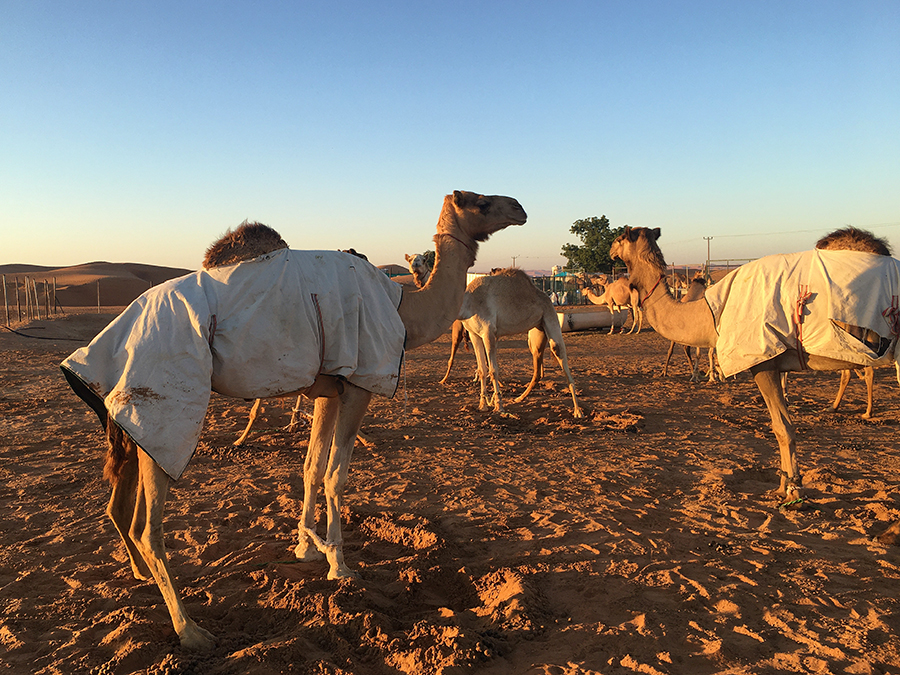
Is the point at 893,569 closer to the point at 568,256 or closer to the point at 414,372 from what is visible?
the point at 414,372

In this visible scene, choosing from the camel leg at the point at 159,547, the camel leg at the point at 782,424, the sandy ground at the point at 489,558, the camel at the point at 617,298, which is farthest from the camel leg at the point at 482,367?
the camel at the point at 617,298

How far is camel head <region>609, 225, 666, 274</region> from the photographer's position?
6.02 metres

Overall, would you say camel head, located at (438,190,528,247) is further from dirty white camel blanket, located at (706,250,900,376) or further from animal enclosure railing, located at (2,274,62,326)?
animal enclosure railing, located at (2,274,62,326)

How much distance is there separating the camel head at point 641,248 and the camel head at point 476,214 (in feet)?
6.17

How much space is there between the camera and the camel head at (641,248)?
6.02 metres

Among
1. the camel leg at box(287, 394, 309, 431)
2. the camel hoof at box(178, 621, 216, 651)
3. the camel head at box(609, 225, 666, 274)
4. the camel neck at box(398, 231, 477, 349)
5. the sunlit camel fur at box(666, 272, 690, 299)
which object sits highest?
the camel head at box(609, 225, 666, 274)

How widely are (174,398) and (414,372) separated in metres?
10.9

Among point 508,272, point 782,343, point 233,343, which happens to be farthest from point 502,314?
point 233,343

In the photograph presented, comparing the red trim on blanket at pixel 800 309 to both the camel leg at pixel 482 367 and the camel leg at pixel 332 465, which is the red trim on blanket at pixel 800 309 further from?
the camel leg at pixel 482 367

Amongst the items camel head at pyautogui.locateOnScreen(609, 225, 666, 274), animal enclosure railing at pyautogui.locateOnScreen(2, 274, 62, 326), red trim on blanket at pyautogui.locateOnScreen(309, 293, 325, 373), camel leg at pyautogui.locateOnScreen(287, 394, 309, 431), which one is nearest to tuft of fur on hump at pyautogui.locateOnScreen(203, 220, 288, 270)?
red trim on blanket at pyautogui.locateOnScreen(309, 293, 325, 373)

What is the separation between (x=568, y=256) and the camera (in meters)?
56.5

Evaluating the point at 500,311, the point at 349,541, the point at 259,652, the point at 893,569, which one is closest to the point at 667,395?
the point at 500,311

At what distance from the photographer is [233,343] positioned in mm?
3180

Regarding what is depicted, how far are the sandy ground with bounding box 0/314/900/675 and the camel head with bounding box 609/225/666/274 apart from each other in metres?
2.18
